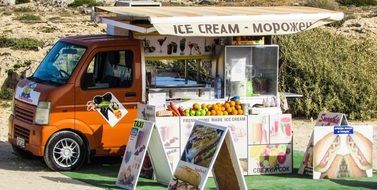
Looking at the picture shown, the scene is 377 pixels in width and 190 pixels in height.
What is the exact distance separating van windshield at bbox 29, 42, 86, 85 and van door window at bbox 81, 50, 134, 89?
0.26 metres

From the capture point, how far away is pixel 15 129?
1381 cm

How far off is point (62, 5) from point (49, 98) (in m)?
46.7

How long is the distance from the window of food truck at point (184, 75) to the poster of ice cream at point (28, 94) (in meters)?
1.63

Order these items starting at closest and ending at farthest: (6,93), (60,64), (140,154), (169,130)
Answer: (140,154) < (169,130) < (60,64) < (6,93)

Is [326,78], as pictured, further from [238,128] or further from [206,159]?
[206,159]

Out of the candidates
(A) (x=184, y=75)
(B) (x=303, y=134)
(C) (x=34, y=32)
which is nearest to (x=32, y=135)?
(A) (x=184, y=75)

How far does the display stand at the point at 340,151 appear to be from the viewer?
1283 cm

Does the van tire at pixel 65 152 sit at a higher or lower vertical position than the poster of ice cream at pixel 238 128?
lower

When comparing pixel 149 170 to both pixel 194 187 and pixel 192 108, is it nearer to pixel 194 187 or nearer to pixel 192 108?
pixel 192 108

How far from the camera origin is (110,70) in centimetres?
1358

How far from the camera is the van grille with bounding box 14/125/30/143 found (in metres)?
13.4

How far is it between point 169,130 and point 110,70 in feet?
4.91

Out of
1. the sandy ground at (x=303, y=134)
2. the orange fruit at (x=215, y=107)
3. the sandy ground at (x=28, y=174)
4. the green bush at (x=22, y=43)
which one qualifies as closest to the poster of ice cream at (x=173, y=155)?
the orange fruit at (x=215, y=107)

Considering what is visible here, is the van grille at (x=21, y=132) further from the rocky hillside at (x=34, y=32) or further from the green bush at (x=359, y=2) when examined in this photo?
the green bush at (x=359, y=2)
